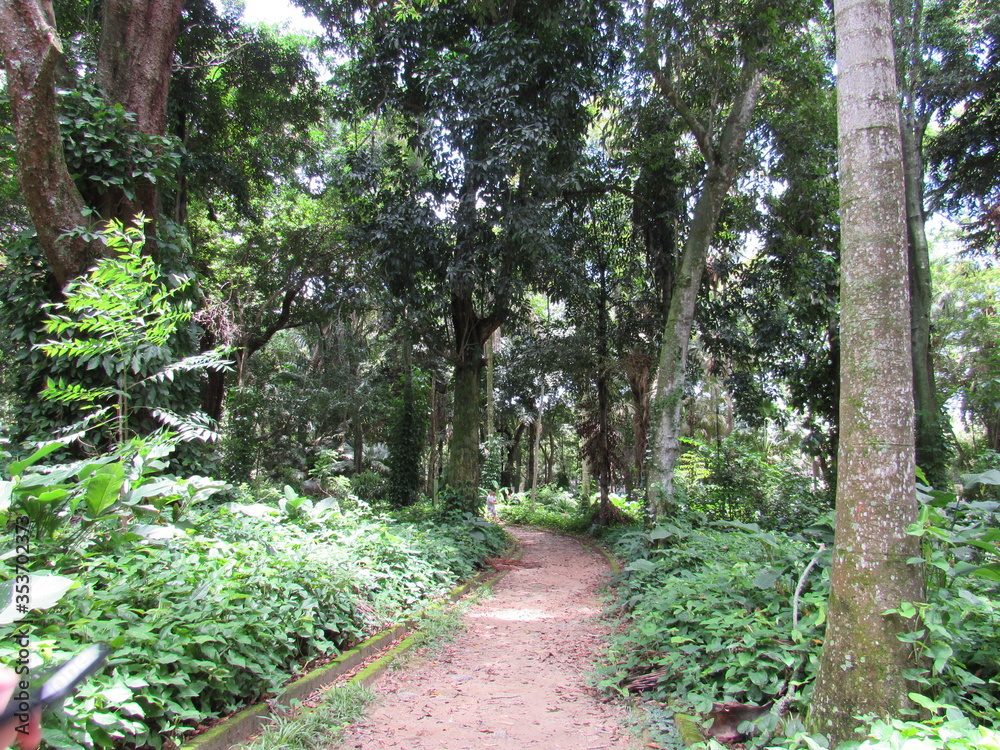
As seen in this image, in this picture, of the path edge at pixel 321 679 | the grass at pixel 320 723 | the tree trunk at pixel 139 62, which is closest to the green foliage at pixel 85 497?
the path edge at pixel 321 679

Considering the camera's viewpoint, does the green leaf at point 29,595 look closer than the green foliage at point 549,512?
Yes

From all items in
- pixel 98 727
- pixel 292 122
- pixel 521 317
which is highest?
pixel 292 122

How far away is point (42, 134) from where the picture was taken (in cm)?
519

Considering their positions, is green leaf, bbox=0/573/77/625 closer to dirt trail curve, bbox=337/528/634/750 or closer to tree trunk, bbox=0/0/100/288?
dirt trail curve, bbox=337/528/634/750

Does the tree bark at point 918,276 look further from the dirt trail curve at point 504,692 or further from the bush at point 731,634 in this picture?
the dirt trail curve at point 504,692

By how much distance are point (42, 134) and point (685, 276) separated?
27.3 ft

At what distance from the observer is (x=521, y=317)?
43.9ft

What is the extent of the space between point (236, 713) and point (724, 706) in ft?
9.00

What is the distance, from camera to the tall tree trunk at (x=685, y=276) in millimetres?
8742

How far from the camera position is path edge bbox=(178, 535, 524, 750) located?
2885 millimetres

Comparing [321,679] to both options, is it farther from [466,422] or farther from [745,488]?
[466,422]

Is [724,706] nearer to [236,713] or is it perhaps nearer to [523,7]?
[236,713]

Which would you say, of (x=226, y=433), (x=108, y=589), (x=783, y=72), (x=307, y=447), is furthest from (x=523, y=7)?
(x=307, y=447)

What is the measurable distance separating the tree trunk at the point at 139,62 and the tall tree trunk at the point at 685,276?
23.0 feet
